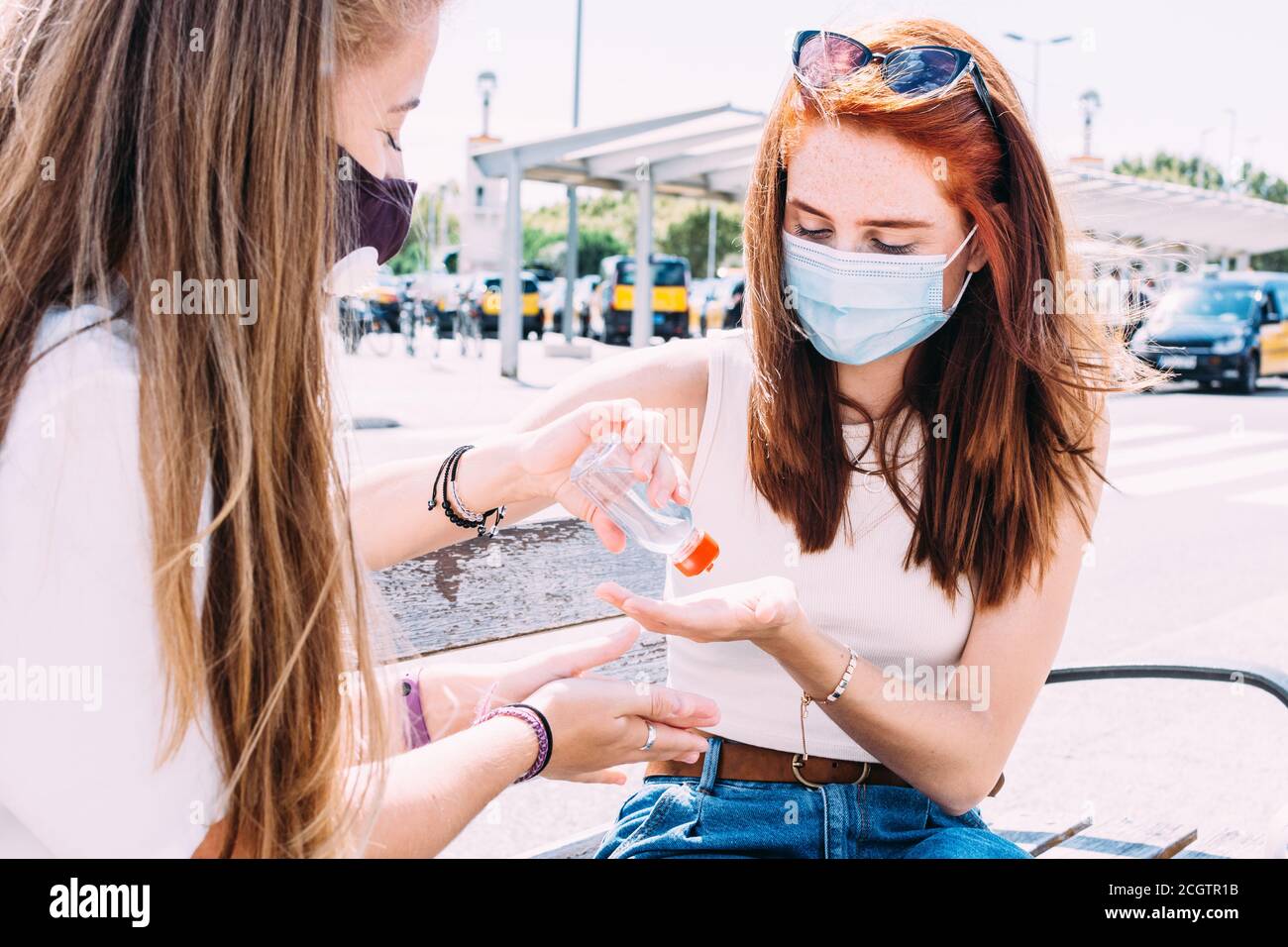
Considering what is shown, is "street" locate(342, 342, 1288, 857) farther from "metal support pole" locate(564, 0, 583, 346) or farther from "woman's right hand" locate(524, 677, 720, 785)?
"metal support pole" locate(564, 0, 583, 346)

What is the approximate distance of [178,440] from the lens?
112 centimetres

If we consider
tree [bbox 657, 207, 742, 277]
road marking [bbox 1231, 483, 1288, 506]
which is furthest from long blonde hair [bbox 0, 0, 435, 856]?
tree [bbox 657, 207, 742, 277]

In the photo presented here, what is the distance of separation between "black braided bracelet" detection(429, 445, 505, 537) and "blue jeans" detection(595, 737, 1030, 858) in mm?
512

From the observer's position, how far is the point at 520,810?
3.74 metres

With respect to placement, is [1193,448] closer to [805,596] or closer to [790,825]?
[805,596]

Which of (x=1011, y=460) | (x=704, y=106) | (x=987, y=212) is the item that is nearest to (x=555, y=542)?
(x=1011, y=460)

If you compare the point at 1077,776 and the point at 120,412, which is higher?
the point at 120,412

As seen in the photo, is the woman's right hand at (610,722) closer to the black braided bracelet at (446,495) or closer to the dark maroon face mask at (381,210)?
the black braided bracelet at (446,495)

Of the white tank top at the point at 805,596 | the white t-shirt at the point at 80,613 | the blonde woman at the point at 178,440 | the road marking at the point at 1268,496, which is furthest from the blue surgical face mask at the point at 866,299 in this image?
the road marking at the point at 1268,496

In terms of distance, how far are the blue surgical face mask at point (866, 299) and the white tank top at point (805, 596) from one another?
6.2 inches

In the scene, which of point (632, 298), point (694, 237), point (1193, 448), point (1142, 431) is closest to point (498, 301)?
point (632, 298)

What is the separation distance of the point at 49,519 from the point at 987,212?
1.63m

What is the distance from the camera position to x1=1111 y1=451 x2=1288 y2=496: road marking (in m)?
9.76
